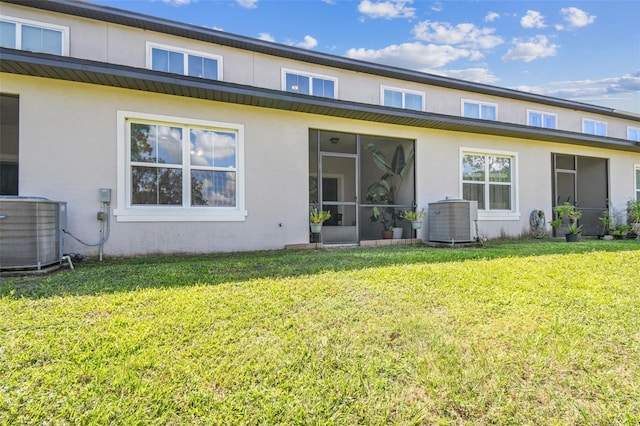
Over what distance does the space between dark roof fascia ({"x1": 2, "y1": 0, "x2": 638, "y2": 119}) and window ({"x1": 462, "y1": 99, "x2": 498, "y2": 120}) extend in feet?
1.21

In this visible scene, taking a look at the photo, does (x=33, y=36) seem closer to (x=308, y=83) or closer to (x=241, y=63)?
(x=241, y=63)

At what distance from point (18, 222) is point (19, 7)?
4568 mm

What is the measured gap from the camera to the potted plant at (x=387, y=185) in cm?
943

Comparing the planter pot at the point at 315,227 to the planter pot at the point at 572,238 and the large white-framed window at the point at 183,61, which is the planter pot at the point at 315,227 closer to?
the large white-framed window at the point at 183,61

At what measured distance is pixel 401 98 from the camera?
30.9ft

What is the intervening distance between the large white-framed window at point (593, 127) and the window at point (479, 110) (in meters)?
4.48

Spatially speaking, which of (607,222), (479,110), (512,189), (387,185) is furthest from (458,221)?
(607,222)

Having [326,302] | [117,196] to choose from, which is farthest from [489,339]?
[117,196]

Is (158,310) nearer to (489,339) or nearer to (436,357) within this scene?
(436,357)

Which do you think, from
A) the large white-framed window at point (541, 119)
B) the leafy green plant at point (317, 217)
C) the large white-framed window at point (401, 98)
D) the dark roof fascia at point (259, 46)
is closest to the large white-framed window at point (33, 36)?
the dark roof fascia at point (259, 46)

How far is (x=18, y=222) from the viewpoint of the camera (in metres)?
4.41

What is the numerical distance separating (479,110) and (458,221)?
4.62 metres

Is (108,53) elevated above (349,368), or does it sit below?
above

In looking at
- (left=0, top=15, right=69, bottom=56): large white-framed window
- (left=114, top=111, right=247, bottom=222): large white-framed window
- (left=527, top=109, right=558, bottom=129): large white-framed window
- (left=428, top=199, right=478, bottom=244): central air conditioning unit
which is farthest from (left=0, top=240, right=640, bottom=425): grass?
(left=527, top=109, right=558, bottom=129): large white-framed window
